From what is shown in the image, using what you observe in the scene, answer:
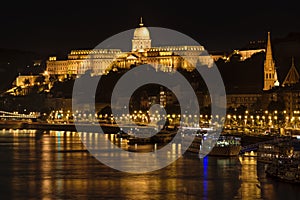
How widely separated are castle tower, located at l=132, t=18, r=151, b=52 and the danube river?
45.8m

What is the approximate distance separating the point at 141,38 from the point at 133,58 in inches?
174

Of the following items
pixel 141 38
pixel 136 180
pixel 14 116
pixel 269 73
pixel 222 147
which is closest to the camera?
pixel 136 180

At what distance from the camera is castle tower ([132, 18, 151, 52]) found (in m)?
75.1

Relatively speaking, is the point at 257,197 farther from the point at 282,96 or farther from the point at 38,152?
the point at 282,96

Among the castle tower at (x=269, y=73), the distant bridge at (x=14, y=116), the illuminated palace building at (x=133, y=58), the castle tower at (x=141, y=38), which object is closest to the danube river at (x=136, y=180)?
the castle tower at (x=269, y=73)

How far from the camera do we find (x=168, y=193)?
836 inches

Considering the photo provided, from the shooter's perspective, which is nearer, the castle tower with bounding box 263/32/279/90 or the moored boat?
the moored boat

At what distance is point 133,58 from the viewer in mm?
71375

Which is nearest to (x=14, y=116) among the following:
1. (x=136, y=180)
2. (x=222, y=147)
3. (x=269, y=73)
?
(x=269, y=73)

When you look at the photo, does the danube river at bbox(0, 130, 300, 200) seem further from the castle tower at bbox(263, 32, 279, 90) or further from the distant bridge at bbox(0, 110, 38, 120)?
the distant bridge at bbox(0, 110, 38, 120)

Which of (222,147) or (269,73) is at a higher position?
(269,73)

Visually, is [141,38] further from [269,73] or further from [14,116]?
[269,73]

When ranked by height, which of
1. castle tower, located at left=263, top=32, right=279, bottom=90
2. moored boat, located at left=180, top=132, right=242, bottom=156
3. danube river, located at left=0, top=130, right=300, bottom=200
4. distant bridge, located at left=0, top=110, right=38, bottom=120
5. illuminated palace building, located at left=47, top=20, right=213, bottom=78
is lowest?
danube river, located at left=0, top=130, right=300, bottom=200

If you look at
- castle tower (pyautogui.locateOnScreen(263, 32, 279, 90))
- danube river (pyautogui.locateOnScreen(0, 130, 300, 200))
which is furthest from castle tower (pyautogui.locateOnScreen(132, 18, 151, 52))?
danube river (pyautogui.locateOnScreen(0, 130, 300, 200))
